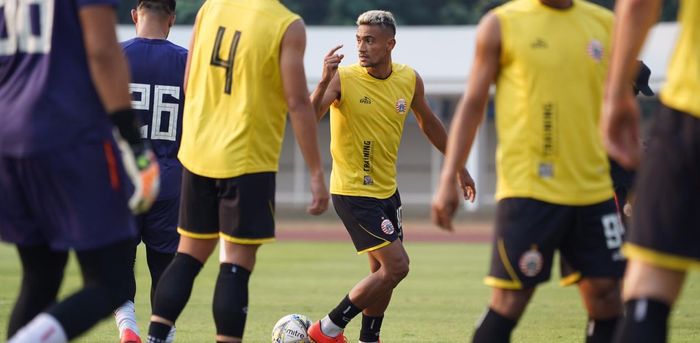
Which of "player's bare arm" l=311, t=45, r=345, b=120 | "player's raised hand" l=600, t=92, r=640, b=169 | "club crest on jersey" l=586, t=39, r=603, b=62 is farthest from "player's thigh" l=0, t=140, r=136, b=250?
"player's bare arm" l=311, t=45, r=345, b=120

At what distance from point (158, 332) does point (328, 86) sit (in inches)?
109

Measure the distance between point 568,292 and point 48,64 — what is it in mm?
9538

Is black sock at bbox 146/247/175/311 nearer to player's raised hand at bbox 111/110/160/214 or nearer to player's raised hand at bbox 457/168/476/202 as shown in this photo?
player's raised hand at bbox 457/168/476/202

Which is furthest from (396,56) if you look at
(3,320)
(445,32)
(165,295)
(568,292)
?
(165,295)

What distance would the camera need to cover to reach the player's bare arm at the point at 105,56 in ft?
17.9

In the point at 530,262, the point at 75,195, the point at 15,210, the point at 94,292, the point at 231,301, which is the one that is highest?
the point at 75,195

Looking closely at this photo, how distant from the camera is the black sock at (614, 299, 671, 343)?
5.08 metres

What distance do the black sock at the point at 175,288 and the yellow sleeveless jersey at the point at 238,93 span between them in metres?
0.52

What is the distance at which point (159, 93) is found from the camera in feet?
28.8

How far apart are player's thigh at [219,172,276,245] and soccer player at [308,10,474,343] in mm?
2217

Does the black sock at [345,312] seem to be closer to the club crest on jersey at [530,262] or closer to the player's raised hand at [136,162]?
the club crest on jersey at [530,262]

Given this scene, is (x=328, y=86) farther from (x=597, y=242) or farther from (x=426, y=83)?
(x=426, y=83)

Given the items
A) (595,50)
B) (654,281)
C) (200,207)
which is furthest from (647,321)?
(200,207)

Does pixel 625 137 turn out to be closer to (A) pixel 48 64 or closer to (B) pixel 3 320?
(A) pixel 48 64
